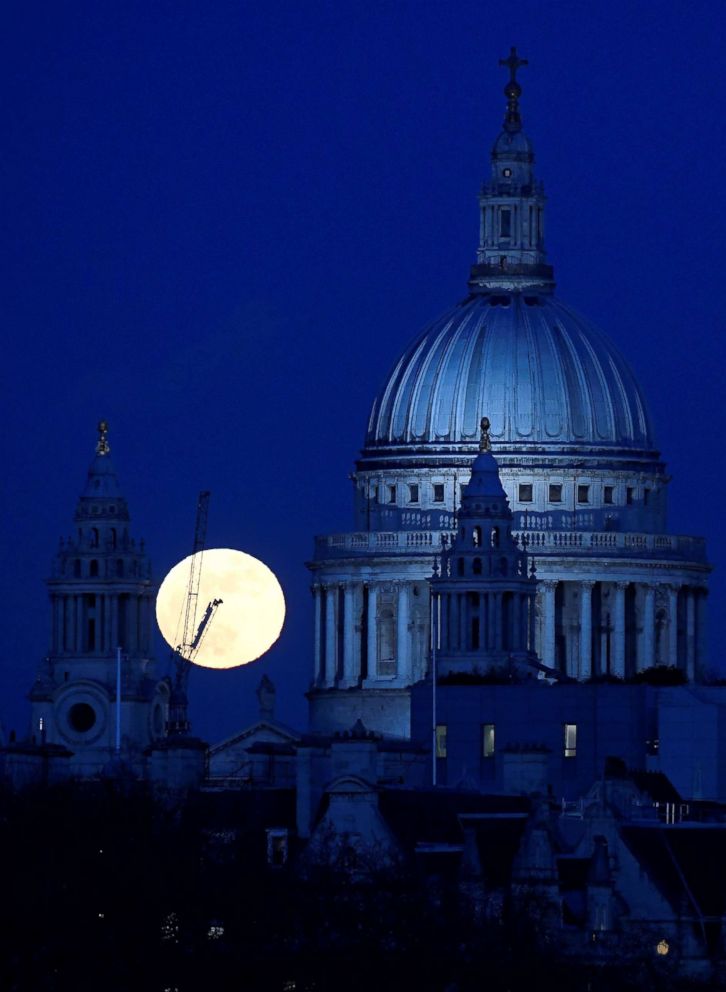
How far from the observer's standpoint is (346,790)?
7638 inches

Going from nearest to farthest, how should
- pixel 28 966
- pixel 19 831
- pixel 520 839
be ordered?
Result: pixel 28 966, pixel 19 831, pixel 520 839

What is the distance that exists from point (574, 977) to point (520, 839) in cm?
1756

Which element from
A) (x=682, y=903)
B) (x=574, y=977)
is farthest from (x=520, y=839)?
(x=574, y=977)

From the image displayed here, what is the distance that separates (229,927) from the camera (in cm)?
17650

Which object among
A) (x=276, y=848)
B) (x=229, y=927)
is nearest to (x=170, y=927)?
(x=229, y=927)

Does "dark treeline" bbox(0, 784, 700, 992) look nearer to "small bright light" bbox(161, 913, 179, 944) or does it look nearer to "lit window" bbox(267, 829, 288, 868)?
"small bright light" bbox(161, 913, 179, 944)

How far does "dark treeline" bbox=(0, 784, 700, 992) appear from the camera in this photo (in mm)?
173250

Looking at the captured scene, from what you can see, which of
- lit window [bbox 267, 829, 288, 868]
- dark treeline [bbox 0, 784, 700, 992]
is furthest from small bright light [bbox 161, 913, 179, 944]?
lit window [bbox 267, 829, 288, 868]

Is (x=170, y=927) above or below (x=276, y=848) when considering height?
below

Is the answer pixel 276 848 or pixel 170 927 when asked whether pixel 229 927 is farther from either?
pixel 276 848

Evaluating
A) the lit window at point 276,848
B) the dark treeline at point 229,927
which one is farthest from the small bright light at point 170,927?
the lit window at point 276,848

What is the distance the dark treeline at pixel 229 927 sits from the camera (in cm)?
17325

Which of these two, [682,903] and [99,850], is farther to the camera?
[682,903]

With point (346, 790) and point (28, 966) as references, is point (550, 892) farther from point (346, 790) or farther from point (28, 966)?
point (28, 966)
